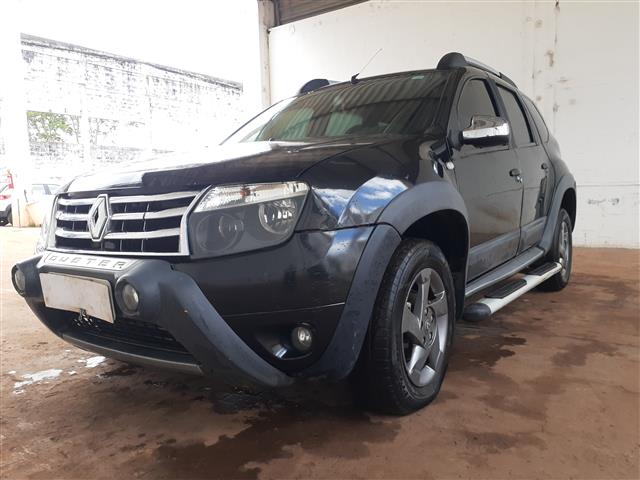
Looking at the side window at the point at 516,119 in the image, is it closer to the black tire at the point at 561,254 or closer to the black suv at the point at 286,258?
the black tire at the point at 561,254

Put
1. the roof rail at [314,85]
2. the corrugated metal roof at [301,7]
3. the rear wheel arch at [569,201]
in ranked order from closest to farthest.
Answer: the roof rail at [314,85] → the rear wheel arch at [569,201] → the corrugated metal roof at [301,7]

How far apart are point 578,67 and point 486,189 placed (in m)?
4.89

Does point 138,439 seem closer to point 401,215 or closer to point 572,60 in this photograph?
point 401,215

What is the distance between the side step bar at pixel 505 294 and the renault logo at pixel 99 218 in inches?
66.3

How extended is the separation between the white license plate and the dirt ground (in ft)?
1.70

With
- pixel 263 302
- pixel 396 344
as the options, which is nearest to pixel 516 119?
pixel 396 344

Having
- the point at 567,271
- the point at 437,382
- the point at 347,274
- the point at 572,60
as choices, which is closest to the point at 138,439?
the point at 347,274

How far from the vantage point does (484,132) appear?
7.39 ft

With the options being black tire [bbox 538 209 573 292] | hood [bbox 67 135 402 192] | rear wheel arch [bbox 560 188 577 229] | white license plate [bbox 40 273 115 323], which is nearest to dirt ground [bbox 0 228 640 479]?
white license plate [bbox 40 273 115 323]

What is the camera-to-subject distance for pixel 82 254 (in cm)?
185

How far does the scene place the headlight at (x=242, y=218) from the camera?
1.57 meters

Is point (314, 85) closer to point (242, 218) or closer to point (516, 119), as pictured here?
point (516, 119)

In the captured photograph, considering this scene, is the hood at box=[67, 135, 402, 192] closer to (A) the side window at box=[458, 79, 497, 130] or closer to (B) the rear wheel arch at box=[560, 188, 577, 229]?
(A) the side window at box=[458, 79, 497, 130]

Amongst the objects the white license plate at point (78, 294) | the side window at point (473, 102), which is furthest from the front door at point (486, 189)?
the white license plate at point (78, 294)
